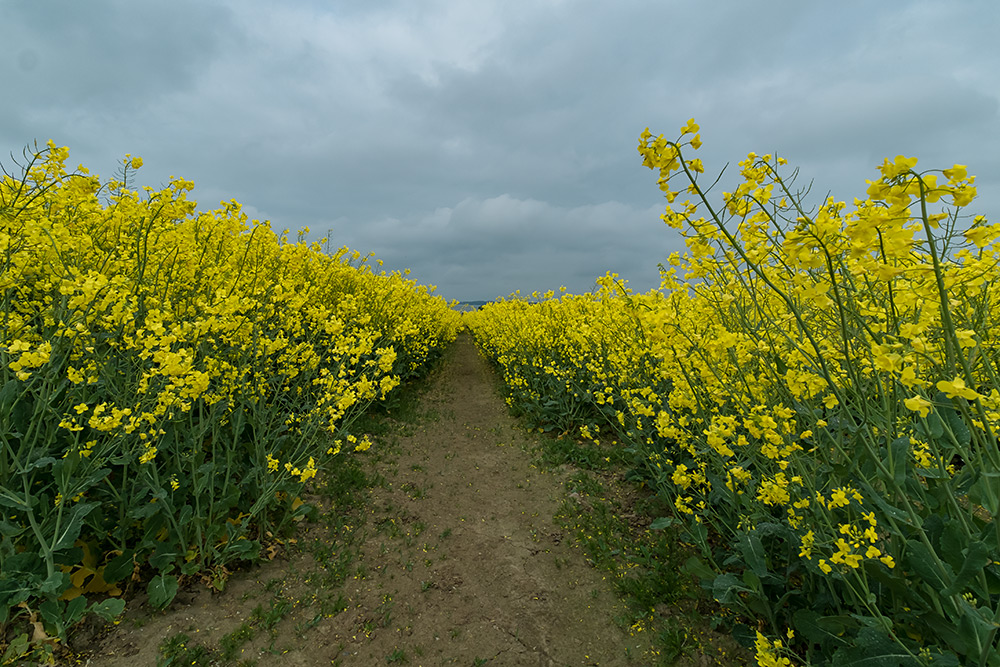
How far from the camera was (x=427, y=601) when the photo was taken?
9.47 ft

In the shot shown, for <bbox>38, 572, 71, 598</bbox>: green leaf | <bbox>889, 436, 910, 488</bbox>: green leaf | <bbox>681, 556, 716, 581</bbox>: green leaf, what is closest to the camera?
<bbox>889, 436, 910, 488</bbox>: green leaf

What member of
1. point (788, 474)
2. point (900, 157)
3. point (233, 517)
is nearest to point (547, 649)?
point (788, 474)

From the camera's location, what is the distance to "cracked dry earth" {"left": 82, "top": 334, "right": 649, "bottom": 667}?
244cm

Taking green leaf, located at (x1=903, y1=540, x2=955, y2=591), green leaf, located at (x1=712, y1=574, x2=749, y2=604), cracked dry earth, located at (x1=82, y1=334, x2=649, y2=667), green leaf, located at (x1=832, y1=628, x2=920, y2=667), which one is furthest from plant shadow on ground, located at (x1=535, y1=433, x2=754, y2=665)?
green leaf, located at (x1=903, y1=540, x2=955, y2=591)

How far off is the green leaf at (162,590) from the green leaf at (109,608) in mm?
191

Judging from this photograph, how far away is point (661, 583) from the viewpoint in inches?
113

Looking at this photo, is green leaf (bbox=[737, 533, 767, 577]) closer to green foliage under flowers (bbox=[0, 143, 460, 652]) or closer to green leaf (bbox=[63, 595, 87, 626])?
green foliage under flowers (bbox=[0, 143, 460, 652])

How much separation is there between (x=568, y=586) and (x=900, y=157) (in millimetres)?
3010

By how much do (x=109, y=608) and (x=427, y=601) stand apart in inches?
65.9

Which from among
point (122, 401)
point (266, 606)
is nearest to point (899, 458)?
point (266, 606)

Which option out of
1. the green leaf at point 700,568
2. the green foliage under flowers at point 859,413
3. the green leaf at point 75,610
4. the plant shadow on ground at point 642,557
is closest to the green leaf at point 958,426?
the green foliage under flowers at point 859,413

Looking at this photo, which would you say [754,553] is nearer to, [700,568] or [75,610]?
[700,568]

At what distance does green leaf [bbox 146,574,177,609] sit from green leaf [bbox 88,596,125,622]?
19 centimetres

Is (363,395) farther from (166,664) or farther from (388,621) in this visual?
(166,664)
